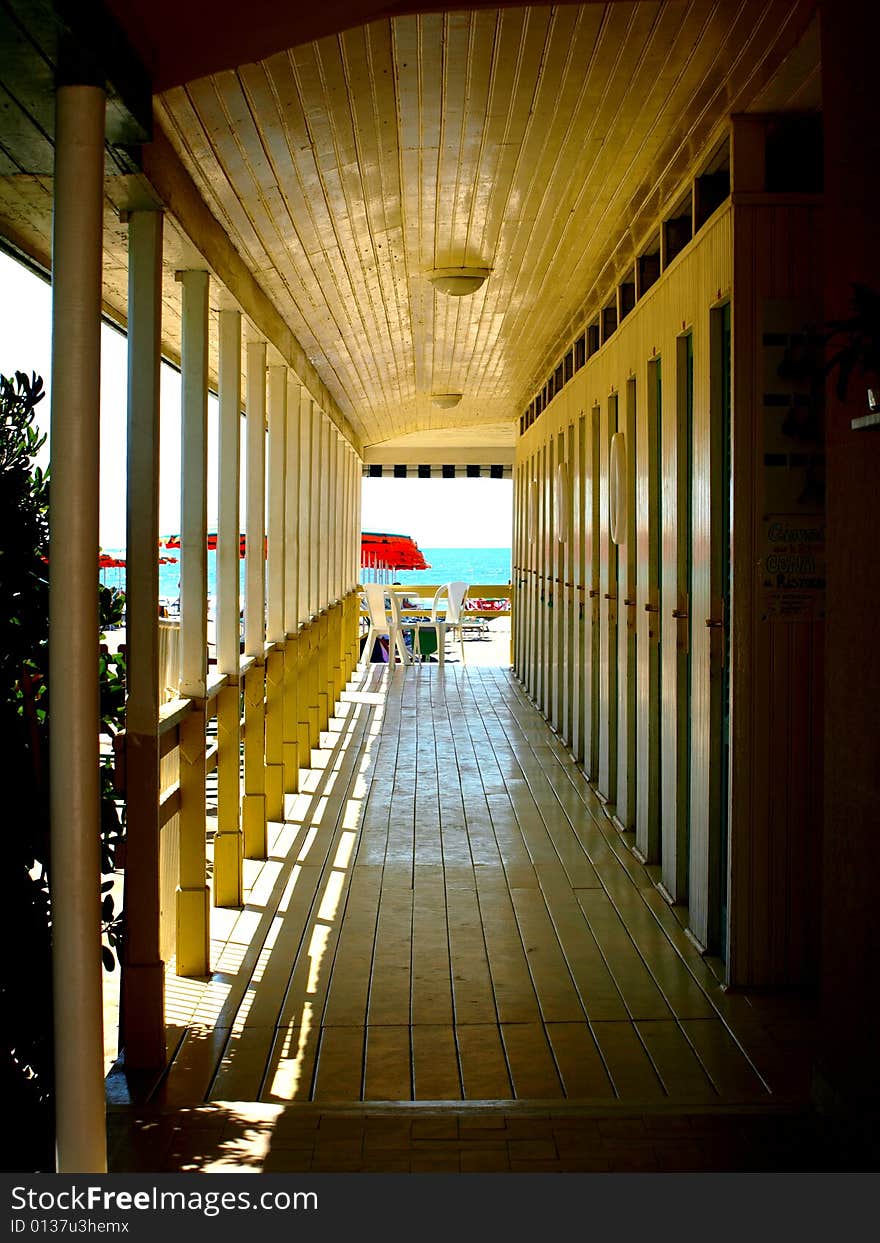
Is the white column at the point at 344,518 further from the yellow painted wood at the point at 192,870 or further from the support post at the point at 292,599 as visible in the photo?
the yellow painted wood at the point at 192,870

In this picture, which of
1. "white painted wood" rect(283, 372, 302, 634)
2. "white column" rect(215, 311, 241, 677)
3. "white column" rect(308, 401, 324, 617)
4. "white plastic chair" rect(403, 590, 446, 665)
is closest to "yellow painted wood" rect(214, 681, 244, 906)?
"white column" rect(215, 311, 241, 677)

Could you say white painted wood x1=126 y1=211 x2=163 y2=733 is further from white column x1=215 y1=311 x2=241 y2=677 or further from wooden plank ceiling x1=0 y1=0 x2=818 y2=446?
white column x1=215 y1=311 x2=241 y2=677

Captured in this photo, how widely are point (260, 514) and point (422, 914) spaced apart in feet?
7.06

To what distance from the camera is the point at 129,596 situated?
10.4 ft

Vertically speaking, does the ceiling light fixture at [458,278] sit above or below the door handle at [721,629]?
above

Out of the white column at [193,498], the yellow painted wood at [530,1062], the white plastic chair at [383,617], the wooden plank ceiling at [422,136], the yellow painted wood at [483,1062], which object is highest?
the wooden plank ceiling at [422,136]

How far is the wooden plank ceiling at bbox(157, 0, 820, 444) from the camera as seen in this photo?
313cm

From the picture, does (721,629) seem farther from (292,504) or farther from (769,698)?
(292,504)

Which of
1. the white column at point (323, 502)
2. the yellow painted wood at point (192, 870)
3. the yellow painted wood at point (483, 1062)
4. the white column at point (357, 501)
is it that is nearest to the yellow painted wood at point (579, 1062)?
the yellow painted wood at point (483, 1062)

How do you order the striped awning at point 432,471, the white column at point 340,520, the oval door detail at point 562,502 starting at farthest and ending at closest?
the striped awning at point 432,471 → the white column at point 340,520 → the oval door detail at point 562,502

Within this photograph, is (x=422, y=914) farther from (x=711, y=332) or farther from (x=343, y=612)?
(x=343, y=612)

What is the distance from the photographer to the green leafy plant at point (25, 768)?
95.2 inches

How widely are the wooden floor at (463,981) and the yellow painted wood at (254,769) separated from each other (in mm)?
168

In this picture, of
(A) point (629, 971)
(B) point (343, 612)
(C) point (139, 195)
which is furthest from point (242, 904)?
(B) point (343, 612)
